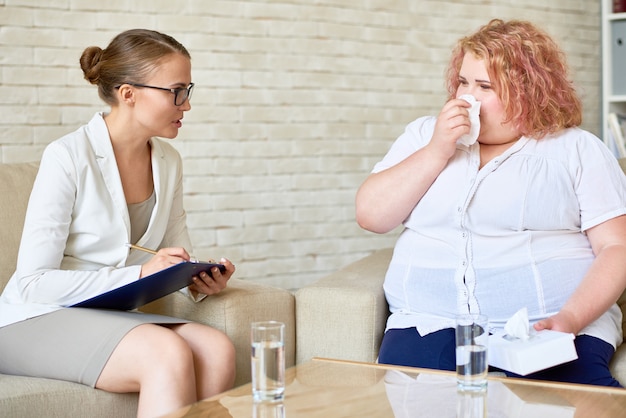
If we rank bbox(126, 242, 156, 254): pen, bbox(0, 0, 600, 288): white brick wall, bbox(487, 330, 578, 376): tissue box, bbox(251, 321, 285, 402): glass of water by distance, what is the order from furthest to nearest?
bbox(0, 0, 600, 288): white brick wall
bbox(126, 242, 156, 254): pen
bbox(487, 330, 578, 376): tissue box
bbox(251, 321, 285, 402): glass of water

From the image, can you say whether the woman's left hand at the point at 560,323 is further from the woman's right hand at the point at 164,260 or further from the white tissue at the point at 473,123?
the woman's right hand at the point at 164,260

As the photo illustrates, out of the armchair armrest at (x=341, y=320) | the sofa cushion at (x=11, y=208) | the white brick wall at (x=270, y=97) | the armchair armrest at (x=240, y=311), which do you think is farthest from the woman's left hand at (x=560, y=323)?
the white brick wall at (x=270, y=97)

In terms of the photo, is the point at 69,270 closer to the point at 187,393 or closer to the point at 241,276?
the point at 187,393

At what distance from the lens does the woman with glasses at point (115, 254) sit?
1.80 meters

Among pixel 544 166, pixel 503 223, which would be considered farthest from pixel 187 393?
pixel 544 166

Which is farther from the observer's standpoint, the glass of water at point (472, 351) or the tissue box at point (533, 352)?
the tissue box at point (533, 352)

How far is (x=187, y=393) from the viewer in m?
1.76

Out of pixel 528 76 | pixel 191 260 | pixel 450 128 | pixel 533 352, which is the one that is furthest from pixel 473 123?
pixel 191 260

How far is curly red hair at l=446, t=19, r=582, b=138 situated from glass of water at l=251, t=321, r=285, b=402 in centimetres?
90

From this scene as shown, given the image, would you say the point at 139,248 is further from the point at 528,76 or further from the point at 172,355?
the point at 528,76

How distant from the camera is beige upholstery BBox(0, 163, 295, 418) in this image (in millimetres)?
1744

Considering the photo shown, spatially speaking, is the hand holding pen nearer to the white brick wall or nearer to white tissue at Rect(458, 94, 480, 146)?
white tissue at Rect(458, 94, 480, 146)

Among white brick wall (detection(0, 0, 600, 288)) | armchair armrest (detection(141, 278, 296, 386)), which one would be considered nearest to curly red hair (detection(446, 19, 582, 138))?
armchair armrest (detection(141, 278, 296, 386))

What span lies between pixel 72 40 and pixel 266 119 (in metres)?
0.76
